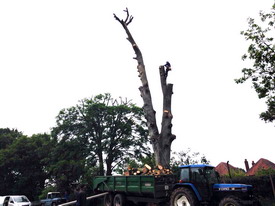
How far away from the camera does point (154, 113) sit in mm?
12898

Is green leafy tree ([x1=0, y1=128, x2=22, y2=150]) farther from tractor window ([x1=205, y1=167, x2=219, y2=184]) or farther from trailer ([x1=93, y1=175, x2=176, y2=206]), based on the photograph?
tractor window ([x1=205, y1=167, x2=219, y2=184])

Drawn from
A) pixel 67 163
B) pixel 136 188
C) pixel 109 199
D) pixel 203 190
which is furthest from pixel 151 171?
pixel 67 163

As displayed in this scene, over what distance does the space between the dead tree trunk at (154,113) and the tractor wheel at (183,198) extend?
127 inches

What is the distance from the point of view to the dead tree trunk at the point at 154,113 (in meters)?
12.0

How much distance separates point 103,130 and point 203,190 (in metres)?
22.4

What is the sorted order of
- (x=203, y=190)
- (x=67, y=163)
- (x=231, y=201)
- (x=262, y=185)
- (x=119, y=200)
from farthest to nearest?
(x=67, y=163), (x=262, y=185), (x=119, y=200), (x=203, y=190), (x=231, y=201)

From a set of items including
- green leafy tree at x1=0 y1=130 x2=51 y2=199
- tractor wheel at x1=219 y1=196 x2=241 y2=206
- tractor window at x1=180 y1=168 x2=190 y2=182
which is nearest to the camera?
tractor wheel at x1=219 y1=196 x2=241 y2=206

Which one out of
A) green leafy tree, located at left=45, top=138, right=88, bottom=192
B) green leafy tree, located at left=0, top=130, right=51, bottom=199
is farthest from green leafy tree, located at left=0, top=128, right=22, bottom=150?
green leafy tree, located at left=45, top=138, right=88, bottom=192

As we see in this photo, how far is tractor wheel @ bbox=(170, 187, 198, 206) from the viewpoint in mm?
7906

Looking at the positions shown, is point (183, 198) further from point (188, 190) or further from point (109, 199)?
point (109, 199)

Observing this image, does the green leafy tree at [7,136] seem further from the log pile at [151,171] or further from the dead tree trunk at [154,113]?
the log pile at [151,171]

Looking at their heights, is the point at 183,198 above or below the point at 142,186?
below

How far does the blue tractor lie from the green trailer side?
48cm

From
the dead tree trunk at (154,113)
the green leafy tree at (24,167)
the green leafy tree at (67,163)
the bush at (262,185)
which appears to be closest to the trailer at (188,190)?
the dead tree trunk at (154,113)
